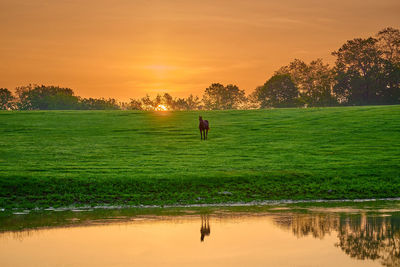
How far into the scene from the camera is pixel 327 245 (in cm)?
1566

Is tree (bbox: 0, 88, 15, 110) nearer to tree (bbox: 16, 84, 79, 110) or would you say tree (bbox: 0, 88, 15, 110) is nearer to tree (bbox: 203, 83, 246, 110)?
tree (bbox: 16, 84, 79, 110)

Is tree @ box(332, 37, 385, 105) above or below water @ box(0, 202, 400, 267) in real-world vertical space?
above

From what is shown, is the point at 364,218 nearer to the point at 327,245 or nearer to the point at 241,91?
the point at 327,245

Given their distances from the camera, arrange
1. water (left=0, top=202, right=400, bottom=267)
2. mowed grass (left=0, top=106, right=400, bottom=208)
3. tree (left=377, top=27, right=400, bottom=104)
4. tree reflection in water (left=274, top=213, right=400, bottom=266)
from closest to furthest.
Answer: water (left=0, top=202, right=400, bottom=267) → tree reflection in water (left=274, top=213, right=400, bottom=266) → mowed grass (left=0, top=106, right=400, bottom=208) → tree (left=377, top=27, right=400, bottom=104)

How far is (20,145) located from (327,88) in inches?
4461

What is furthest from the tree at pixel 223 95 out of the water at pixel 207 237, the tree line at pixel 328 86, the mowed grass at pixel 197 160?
the water at pixel 207 237

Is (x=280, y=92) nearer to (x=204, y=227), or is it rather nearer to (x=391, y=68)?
(x=391, y=68)

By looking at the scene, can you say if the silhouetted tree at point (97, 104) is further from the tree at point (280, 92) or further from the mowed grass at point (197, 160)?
the mowed grass at point (197, 160)

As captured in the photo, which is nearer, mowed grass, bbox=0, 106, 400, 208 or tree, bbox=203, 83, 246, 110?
mowed grass, bbox=0, 106, 400, 208

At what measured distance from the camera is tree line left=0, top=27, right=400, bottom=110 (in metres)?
131

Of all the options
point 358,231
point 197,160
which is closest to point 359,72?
point 197,160

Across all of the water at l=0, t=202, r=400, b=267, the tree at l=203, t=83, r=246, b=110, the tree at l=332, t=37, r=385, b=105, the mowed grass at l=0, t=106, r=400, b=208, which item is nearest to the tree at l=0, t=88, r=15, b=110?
the tree at l=203, t=83, r=246, b=110

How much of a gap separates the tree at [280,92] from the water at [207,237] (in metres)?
130

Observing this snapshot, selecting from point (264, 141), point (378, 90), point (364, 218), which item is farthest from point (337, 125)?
point (378, 90)
